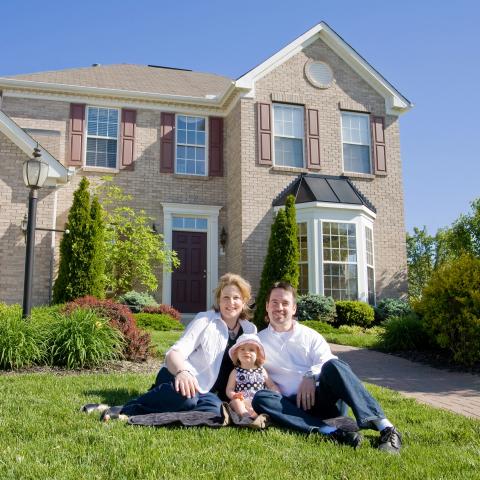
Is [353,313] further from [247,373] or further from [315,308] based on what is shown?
[247,373]

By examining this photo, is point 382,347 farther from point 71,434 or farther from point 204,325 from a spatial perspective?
point 71,434

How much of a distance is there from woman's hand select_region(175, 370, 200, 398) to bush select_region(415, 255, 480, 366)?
16.9ft

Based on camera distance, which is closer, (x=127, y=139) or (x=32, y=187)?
(x=32, y=187)

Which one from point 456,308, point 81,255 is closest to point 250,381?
point 456,308

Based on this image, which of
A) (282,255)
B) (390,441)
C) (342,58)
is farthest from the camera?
(342,58)

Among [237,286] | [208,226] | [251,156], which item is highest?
[251,156]

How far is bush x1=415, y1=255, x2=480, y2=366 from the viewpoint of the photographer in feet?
25.0

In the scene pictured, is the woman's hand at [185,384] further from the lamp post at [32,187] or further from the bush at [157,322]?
the bush at [157,322]

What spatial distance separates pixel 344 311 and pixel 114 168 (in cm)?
730

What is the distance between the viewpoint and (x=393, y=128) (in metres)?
16.1

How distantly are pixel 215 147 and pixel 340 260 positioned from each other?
498cm

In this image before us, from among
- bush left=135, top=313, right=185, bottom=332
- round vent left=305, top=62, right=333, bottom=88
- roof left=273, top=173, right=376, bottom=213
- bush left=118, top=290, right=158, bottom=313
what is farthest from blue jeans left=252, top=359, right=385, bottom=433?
round vent left=305, top=62, right=333, bottom=88

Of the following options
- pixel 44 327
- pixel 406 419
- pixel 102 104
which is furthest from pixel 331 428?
pixel 102 104

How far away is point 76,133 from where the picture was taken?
48.1 feet
